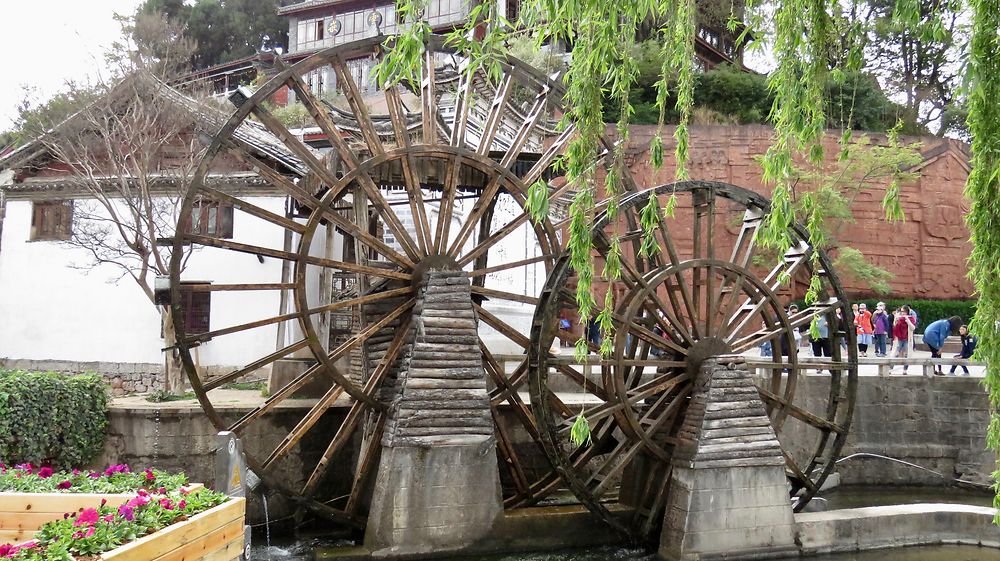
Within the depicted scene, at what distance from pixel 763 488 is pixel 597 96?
5420 mm

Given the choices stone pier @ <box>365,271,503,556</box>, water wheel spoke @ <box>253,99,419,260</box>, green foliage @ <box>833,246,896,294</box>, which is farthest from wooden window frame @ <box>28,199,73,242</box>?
green foliage @ <box>833,246,896,294</box>

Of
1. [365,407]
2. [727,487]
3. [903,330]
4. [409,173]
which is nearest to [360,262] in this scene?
[409,173]

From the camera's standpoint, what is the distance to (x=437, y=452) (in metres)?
8.51

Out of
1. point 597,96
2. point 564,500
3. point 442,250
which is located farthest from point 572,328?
point 597,96

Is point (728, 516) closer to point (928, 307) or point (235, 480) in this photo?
point (235, 480)

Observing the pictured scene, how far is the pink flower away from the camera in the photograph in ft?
12.9

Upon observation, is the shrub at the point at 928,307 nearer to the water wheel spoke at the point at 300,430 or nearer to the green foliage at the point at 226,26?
the water wheel spoke at the point at 300,430

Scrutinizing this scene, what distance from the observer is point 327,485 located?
10.5 metres

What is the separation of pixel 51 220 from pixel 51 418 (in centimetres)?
1023

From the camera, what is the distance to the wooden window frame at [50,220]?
17.6 meters

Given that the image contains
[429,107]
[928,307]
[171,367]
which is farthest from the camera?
[928,307]

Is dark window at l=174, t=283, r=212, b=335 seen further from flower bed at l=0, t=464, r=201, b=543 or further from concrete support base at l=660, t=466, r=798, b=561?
flower bed at l=0, t=464, r=201, b=543

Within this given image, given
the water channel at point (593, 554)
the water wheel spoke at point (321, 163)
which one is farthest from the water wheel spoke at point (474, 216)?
the water channel at point (593, 554)

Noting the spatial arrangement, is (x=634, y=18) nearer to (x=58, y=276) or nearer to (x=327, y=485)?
(x=327, y=485)
